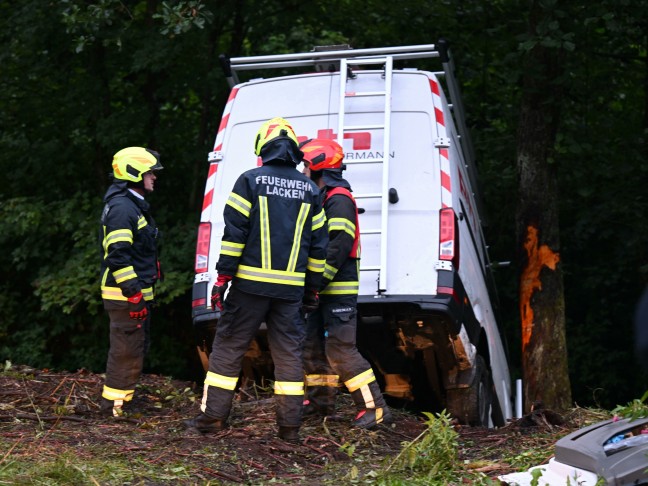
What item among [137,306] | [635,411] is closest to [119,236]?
[137,306]

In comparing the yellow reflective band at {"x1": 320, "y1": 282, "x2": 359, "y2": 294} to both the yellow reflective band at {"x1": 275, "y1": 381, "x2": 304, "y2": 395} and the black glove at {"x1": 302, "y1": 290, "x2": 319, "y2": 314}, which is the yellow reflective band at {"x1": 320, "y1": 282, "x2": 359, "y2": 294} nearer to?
the black glove at {"x1": 302, "y1": 290, "x2": 319, "y2": 314}

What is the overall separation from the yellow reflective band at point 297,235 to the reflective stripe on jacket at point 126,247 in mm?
1264

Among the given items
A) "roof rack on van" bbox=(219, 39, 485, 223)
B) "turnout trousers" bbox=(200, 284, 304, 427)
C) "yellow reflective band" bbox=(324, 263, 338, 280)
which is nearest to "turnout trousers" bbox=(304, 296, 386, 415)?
"yellow reflective band" bbox=(324, 263, 338, 280)

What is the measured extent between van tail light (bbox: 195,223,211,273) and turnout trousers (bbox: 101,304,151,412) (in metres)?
0.55

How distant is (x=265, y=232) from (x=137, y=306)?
53.8 inches

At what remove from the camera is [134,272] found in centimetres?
679

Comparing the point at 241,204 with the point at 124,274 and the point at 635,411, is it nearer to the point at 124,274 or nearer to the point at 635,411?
the point at 124,274

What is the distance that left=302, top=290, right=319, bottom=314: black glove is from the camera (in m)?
6.26

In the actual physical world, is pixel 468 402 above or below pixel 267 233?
below

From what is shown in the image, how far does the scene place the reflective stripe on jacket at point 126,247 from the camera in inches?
264

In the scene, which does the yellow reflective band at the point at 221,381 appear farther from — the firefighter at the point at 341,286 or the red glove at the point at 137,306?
the red glove at the point at 137,306

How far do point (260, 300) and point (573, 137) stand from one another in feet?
15.3

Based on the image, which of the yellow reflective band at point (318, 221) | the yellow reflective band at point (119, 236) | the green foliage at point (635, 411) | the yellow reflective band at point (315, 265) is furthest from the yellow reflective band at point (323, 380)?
the green foliage at point (635, 411)

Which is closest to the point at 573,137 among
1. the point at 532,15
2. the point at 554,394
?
the point at 532,15
